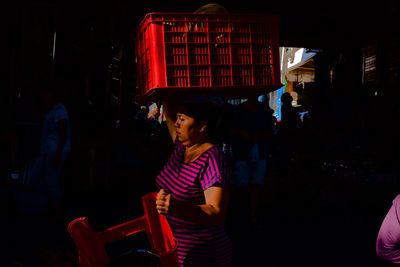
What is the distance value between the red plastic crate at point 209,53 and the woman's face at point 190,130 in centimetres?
17

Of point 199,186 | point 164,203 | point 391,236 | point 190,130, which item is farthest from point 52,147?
point 391,236

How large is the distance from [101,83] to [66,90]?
804 millimetres

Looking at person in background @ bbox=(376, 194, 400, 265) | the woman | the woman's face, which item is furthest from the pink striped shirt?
person in background @ bbox=(376, 194, 400, 265)

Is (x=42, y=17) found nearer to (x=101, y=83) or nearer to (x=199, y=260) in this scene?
→ (x=101, y=83)

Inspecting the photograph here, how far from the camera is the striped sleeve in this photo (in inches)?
61.7

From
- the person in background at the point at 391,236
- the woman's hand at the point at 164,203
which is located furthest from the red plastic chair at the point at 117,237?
the person in background at the point at 391,236

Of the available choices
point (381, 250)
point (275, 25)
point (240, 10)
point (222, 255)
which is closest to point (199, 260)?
point (222, 255)

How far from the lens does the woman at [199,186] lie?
1546mm

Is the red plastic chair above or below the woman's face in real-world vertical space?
below

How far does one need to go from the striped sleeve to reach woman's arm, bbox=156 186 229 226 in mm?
28

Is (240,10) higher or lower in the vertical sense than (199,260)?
higher

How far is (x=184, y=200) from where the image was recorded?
1.70m

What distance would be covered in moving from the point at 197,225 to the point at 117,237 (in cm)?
48

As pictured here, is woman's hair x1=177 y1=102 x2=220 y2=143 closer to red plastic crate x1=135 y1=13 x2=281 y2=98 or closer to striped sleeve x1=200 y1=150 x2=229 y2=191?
red plastic crate x1=135 y1=13 x2=281 y2=98
